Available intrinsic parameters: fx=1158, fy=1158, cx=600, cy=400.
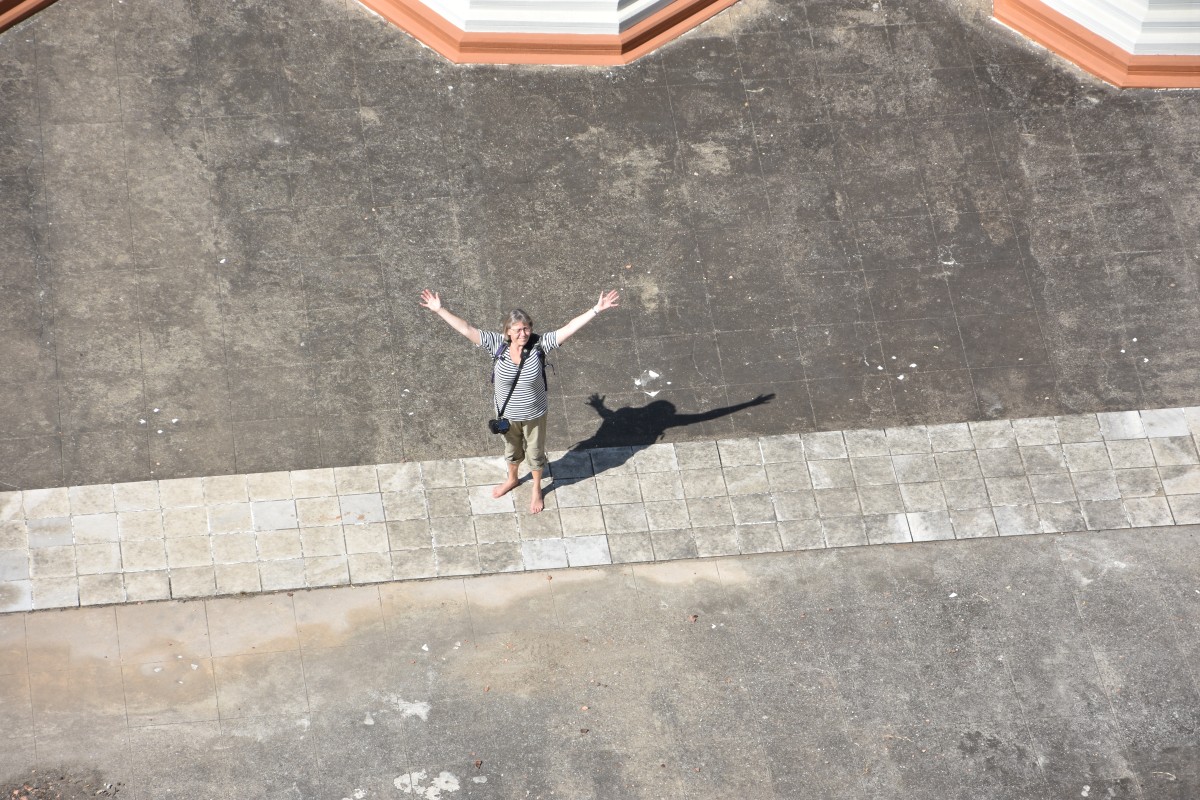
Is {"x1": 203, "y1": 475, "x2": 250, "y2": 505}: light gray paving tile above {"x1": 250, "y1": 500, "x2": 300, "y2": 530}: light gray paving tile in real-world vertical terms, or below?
above

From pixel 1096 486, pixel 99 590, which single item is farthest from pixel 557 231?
pixel 1096 486

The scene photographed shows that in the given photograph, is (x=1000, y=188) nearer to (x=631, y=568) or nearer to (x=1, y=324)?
(x=631, y=568)

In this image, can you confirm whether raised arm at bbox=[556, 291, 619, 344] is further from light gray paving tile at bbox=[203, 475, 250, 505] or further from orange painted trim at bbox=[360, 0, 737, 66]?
orange painted trim at bbox=[360, 0, 737, 66]

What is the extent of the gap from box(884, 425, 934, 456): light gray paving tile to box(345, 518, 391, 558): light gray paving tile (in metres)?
3.56

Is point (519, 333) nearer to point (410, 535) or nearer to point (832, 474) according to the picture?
point (410, 535)

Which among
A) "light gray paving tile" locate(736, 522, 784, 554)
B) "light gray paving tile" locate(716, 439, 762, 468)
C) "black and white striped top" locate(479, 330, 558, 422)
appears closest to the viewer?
"black and white striped top" locate(479, 330, 558, 422)

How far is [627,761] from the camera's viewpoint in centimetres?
827

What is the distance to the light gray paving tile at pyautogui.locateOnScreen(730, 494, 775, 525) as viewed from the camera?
30.2ft

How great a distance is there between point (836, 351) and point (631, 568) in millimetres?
2690

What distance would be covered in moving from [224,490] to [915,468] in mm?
5518

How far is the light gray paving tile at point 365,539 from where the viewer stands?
877 centimetres

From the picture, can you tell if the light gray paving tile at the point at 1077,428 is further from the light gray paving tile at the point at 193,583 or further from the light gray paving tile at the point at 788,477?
the light gray paving tile at the point at 193,583

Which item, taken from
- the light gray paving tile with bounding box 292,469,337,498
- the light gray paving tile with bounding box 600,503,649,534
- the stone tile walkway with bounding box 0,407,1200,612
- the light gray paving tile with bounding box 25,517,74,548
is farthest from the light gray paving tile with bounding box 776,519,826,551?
the light gray paving tile with bounding box 25,517,74,548

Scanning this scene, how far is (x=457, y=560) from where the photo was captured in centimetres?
883
